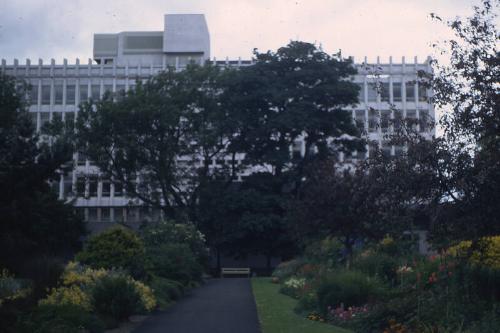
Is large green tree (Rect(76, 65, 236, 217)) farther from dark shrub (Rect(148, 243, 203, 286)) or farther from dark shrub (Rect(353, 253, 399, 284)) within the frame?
dark shrub (Rect(353, 253, 399, 284))

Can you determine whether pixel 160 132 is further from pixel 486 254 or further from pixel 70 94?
pixel 486 254

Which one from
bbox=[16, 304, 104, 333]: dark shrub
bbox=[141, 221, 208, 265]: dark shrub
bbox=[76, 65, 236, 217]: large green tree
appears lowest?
bbox=[16, 304, 104, 333]: dark shrub

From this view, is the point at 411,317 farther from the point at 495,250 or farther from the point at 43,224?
the point at 43,224

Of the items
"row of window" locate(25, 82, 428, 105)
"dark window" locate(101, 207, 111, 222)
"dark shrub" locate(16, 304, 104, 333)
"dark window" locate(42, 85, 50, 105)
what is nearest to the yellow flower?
"dark shrub" locate(16, 304, 104, 333)

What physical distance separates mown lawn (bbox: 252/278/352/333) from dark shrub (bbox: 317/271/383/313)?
0.87 metres

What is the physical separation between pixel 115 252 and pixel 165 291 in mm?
2157

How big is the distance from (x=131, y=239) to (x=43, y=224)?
1676 cm

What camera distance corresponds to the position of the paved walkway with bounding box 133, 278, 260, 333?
17.0 meters

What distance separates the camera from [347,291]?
1892cm

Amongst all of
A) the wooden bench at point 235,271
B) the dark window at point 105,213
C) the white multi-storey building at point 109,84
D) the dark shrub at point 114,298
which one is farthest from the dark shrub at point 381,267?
the dark window at point 105,213

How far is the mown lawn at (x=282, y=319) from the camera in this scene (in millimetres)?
16281

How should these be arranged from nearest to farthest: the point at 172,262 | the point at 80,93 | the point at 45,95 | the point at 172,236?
the point at 172,262 → the point at 172,236 → the point at 45,95 → the point at 80,93

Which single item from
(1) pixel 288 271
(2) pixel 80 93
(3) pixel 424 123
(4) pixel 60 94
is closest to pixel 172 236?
(1) pixel 288 271

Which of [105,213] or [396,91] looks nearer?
[396,91]
